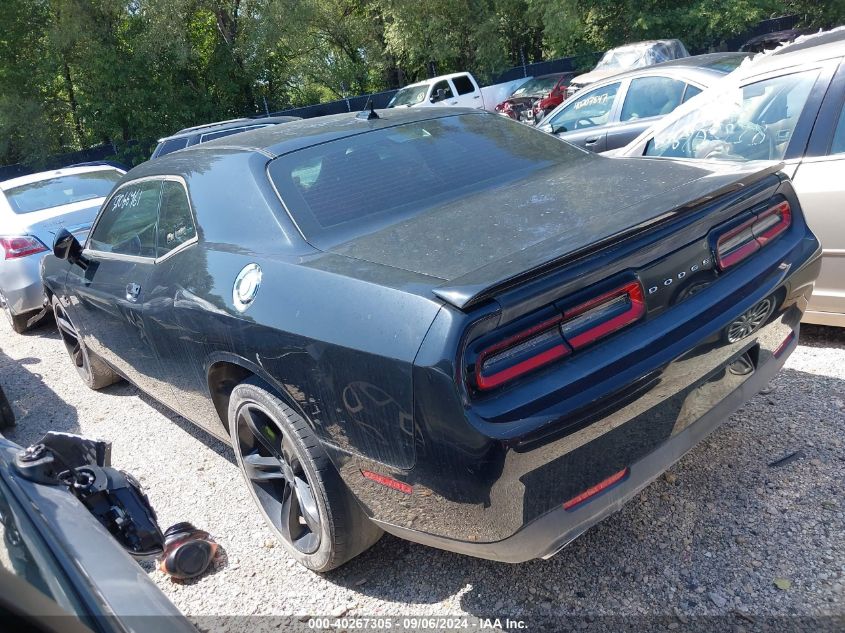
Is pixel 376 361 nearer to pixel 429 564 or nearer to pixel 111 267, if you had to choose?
pixel 429 564

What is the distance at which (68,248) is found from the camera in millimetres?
4105

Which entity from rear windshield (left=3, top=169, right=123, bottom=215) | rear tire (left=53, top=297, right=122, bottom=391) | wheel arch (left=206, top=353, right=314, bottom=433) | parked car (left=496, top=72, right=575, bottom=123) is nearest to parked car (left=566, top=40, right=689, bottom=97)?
parked car (left=496, top=72, right=575, bottom=123)

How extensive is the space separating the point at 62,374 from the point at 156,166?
292cm

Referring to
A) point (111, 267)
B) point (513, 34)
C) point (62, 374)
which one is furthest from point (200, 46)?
point (111, 267)

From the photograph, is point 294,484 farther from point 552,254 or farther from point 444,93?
point 444,93

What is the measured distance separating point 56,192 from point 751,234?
712cm

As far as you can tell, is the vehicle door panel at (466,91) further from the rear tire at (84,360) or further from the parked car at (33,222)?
the rear tire at (84,360)

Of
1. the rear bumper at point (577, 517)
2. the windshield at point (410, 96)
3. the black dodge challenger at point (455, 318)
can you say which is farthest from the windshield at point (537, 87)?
the rear bumper at point (577, 517)

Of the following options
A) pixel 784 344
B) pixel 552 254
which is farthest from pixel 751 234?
pixel 552 254

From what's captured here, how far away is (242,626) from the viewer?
2.61m

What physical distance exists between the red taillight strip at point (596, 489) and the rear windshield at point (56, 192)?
658 centimetres

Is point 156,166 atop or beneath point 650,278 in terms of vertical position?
atop

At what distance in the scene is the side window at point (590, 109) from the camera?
775 centimetres

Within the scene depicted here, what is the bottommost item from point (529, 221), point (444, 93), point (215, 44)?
point (444, 93)
